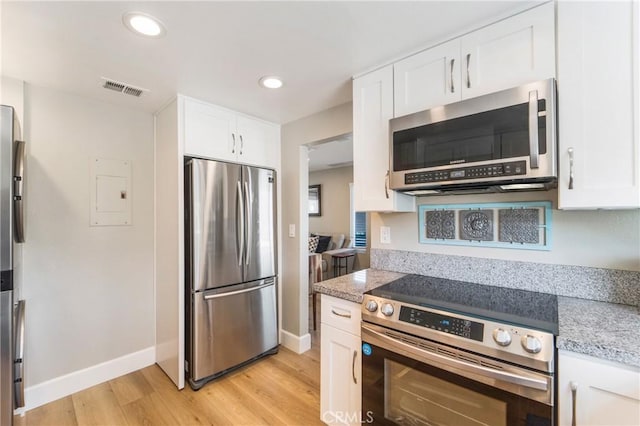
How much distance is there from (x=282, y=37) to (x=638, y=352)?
193 centimetres

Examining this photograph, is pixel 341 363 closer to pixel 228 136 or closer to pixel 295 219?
pixel 295 219

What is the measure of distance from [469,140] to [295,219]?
1823 millimetres

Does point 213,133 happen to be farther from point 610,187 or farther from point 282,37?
point 610,187

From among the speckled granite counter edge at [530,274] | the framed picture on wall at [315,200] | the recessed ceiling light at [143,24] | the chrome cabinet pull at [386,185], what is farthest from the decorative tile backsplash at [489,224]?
the framed picture on wall at [315,200]

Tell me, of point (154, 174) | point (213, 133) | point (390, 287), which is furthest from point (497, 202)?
point (154, 174)

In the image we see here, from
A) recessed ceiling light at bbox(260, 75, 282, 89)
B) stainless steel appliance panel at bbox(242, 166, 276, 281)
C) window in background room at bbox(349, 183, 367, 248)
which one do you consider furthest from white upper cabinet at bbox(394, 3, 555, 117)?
window in background room at bbox(349, 183, 367, 248)

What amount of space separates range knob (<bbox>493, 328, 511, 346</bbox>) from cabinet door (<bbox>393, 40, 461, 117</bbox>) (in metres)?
1.12

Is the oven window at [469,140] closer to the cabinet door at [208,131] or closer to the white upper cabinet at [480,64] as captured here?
the white upper cabinet at [480,64]

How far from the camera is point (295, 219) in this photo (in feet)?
9.39

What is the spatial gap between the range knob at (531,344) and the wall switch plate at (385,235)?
1.13 meters

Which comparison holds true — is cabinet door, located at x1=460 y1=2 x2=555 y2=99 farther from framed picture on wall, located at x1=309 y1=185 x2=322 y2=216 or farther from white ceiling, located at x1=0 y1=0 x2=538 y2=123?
framed picture on wall, located at x1=309 y1=185 x2=322 y2=216

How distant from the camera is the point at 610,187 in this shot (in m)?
1.13

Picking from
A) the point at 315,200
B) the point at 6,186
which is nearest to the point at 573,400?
the point at 6,186

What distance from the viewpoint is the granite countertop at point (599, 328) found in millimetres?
901
